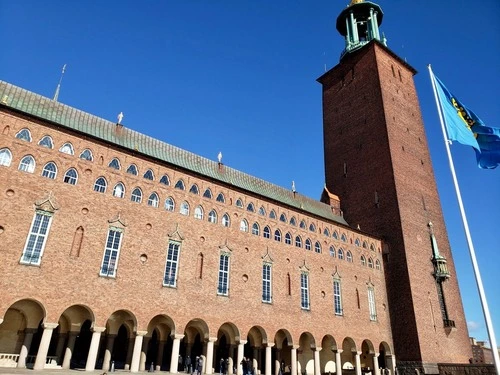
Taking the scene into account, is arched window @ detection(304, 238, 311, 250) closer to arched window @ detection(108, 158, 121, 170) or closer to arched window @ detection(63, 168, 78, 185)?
arched window @ detection(108, 158, 121, 170)

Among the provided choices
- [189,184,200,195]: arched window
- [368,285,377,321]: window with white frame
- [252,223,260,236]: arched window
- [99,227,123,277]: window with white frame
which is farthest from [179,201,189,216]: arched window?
[368,285,377,321]: window with white frame

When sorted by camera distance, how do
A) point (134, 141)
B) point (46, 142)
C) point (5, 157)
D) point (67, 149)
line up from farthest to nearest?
point (134, 141) < point (67, 149) < point (46, 142) < point (5, 157)

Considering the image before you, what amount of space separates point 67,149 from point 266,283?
14.9 m

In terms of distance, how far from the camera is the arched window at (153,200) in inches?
893

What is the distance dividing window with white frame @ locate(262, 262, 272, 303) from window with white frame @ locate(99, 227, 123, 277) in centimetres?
1011

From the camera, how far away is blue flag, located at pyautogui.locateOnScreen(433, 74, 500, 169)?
13156 mm

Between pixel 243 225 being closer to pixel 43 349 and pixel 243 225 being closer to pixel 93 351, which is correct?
pixel 93 351

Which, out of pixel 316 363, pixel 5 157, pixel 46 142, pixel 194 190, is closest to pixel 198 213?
pixel 194 190

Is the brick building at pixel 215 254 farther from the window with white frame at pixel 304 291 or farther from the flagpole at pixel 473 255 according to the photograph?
the flagpole at pixel 473 255

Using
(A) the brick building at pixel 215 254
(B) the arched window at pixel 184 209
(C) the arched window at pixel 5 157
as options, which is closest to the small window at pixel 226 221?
(A) the brick building at pixel 215 254

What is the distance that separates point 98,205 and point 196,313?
8.17 meters

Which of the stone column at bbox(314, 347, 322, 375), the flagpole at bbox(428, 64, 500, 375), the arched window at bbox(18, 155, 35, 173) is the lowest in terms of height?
the stone column at bbox(314, 347, 322, 375)

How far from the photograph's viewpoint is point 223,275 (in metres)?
24.2

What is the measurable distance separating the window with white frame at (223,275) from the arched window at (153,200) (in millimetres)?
5319
